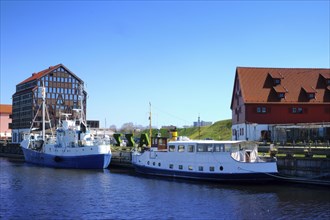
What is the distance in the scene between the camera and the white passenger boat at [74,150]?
211 ft

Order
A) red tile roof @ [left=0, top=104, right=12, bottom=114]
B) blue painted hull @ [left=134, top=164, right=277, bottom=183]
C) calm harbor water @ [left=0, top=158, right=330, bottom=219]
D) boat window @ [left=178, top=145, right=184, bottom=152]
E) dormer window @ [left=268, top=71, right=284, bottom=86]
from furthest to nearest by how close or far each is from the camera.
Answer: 1. red tile roof @ [left=0, top=104, right=12, bottom=114]
2. dormer window @ [left=268, top=71, right=284, bottom=86]
3. boat window @ [left=178, top=145, right=184, bottom=152]
4. blue painted hull @ [left=134, top=164, right=277, bottom=183]
5. calm harbor water @ [left=0, top=158, right=330, bottom=219]

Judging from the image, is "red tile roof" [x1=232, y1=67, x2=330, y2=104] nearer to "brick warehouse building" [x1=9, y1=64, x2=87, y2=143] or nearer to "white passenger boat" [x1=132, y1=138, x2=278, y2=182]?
"white passenger boat" [x1=132, y1=138, x2=278, y2=182]

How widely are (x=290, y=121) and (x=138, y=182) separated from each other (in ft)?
113

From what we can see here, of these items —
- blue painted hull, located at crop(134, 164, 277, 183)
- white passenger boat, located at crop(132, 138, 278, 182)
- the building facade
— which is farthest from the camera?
the building facade

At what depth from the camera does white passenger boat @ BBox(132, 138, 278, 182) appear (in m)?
43.2

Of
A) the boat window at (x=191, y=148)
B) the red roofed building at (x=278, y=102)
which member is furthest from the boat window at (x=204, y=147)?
the red roofed building at (x=278, y=102)

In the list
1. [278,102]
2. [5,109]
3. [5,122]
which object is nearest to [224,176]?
Result: [278,102]

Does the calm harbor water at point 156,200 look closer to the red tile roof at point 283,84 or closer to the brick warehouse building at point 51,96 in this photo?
the red tile roof at point 283,84

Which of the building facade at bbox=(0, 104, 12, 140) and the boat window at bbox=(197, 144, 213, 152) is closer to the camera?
the boat window at bbox=(197, 144, 213, 152)

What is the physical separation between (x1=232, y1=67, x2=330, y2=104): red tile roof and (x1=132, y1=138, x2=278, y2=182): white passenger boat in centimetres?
2438

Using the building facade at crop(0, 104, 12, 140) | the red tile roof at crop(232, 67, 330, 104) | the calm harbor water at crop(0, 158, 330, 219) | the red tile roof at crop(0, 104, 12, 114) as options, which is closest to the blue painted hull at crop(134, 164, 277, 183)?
the calm harbor water at crop(0, 158, 330, 219)

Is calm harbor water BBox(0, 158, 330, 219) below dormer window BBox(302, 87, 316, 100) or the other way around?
below

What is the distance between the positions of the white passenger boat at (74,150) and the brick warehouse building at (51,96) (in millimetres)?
46937

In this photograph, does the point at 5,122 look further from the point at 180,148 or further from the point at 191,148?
the point at 191,148
